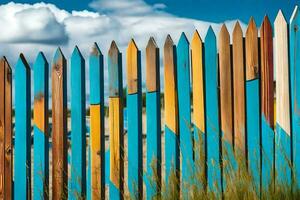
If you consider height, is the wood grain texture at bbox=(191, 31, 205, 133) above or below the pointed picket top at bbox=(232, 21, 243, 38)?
below

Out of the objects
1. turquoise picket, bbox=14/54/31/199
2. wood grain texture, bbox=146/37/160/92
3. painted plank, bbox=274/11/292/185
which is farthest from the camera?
turquoise picket, bbox=14/54/31/199

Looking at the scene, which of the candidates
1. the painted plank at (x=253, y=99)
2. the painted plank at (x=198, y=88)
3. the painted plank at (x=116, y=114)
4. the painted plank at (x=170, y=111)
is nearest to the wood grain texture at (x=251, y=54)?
the painted plank at (x=253, y=99)

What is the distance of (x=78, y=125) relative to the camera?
4.43 metres

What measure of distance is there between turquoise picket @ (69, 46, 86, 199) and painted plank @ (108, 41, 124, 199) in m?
0.25

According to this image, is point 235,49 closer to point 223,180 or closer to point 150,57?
point 150,57

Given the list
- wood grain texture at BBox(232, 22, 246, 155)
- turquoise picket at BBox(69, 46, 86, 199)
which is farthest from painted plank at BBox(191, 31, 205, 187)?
turquoise picket at BBox(69, 46, 86, 199)

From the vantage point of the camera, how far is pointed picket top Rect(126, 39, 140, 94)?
4340 millimetres

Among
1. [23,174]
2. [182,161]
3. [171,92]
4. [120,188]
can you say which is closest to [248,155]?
[182,161]

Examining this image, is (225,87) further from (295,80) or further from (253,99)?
(295,80)

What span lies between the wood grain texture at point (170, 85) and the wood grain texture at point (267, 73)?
0.77 m

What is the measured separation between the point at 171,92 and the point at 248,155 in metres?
0.87

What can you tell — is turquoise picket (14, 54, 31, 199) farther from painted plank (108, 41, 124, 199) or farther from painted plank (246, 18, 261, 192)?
painted plank (246, 18, 261, 192)

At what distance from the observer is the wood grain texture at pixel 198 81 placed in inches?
170

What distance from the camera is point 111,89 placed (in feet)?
14.3
